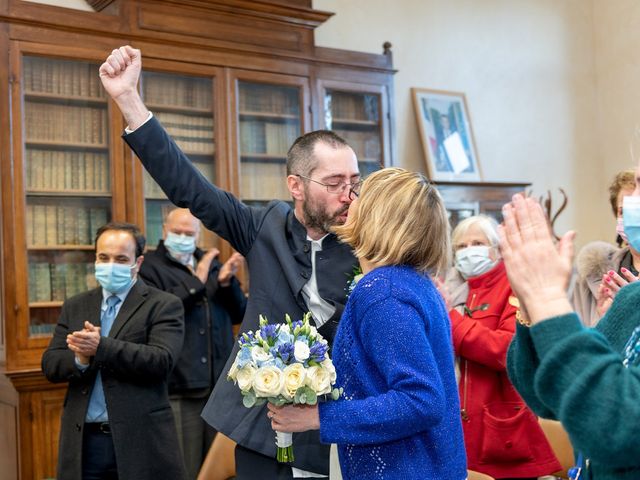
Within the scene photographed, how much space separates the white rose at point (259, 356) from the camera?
186 centimetres

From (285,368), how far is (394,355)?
0.83 feet

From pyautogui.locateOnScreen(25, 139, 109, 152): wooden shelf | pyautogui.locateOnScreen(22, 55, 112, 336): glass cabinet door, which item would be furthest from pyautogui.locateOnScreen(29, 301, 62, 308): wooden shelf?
pyautogui.locateOnScreen(25, 139, 109, 152): wooden shelf

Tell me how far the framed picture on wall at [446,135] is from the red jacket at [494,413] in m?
3.28

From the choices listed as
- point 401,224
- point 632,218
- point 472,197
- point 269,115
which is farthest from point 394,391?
point 472,197

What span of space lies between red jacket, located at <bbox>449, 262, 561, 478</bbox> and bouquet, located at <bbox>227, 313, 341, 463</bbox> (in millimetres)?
1346

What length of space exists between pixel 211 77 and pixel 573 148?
3.98m

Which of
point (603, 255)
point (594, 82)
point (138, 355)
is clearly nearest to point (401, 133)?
point (594, 82)

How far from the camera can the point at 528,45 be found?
24.3 feet

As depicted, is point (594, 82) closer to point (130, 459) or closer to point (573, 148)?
point (573, 148)

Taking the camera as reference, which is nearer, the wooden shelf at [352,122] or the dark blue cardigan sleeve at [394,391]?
the dark blue cardigan sleeve at [394,391]

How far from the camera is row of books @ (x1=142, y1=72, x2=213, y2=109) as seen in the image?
4.87 m

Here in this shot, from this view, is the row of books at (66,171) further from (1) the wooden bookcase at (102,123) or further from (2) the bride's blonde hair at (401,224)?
(2) the bride's blonde hair at (401,224)

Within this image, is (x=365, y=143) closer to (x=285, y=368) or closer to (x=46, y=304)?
(x=46, y=304)

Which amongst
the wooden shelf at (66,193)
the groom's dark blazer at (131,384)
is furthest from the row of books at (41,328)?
the groom's dark blazer at (131,384)
